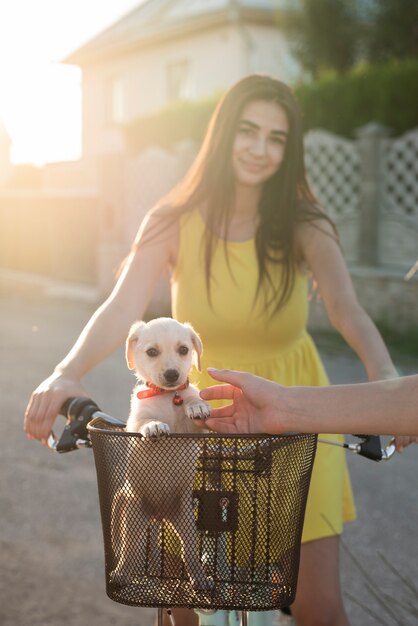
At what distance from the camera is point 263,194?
3.35 meters

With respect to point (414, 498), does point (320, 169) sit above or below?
above

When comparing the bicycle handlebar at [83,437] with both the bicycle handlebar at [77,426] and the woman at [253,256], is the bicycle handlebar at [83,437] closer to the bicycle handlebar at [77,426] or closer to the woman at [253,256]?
the bicycle handlebar at [77,426]

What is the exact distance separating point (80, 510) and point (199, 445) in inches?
155

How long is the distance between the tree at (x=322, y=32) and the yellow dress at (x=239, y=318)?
17172 millimetres

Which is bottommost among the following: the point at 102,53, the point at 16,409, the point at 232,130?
the point at 16,409

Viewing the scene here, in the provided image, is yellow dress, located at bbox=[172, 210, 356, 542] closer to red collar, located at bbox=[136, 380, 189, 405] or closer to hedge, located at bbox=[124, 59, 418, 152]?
red collar, located at bbox=[136, 380, 189, 405]

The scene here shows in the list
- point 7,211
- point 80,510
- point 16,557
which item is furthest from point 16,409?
point 7,211

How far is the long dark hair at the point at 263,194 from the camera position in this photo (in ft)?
10.4

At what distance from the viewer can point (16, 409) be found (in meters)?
8.20

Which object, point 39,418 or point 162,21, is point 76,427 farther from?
point 162,21

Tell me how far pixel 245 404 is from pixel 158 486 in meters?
0.31

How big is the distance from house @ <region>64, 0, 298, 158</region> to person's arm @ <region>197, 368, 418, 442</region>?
18738 millimetres

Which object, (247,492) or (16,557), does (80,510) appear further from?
(247,492)

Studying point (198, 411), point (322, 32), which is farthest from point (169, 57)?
point (198, 411)
